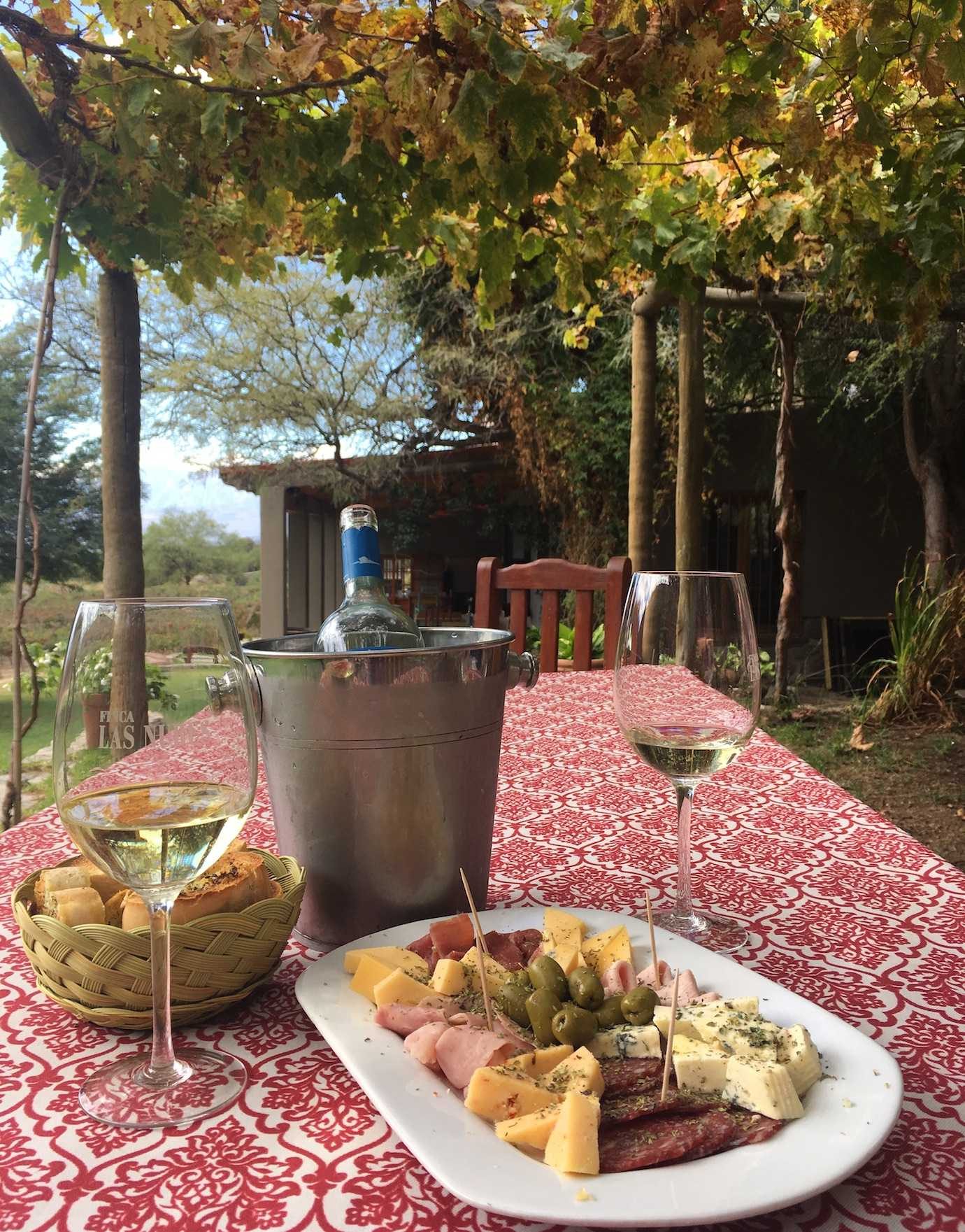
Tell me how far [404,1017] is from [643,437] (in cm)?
422

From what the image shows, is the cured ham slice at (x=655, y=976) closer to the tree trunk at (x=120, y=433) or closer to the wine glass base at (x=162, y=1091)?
the wine glass base at (x=162, y=1091)

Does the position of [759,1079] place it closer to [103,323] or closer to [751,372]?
[103,323]

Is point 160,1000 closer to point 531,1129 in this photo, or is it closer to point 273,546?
point 531,1129

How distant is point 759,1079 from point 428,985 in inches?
9.4

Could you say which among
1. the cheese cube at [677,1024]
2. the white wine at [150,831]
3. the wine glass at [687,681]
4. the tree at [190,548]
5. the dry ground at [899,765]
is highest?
the tree at [190,548]

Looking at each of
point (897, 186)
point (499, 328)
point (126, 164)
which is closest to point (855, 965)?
point (126, 164)

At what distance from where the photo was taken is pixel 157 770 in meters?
0.60

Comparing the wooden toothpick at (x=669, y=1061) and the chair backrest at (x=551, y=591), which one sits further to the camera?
the chair backrest at (x=551, y=591)

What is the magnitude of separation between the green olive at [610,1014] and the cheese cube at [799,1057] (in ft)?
0.35

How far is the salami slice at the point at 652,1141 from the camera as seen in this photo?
45cm

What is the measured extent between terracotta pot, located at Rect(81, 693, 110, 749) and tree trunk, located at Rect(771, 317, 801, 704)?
5584mm

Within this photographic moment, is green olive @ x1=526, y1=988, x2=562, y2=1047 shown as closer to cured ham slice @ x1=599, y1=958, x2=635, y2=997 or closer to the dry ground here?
cured ham slice @ x1=599, y1=958, x2=635, y2=997

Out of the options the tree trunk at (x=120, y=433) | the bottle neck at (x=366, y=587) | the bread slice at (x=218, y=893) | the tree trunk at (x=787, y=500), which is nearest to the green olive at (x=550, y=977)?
the bread slice at (x=218, y=893)

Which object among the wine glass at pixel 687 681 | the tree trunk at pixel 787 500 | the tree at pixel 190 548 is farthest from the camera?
the tree at pixel 190 548
